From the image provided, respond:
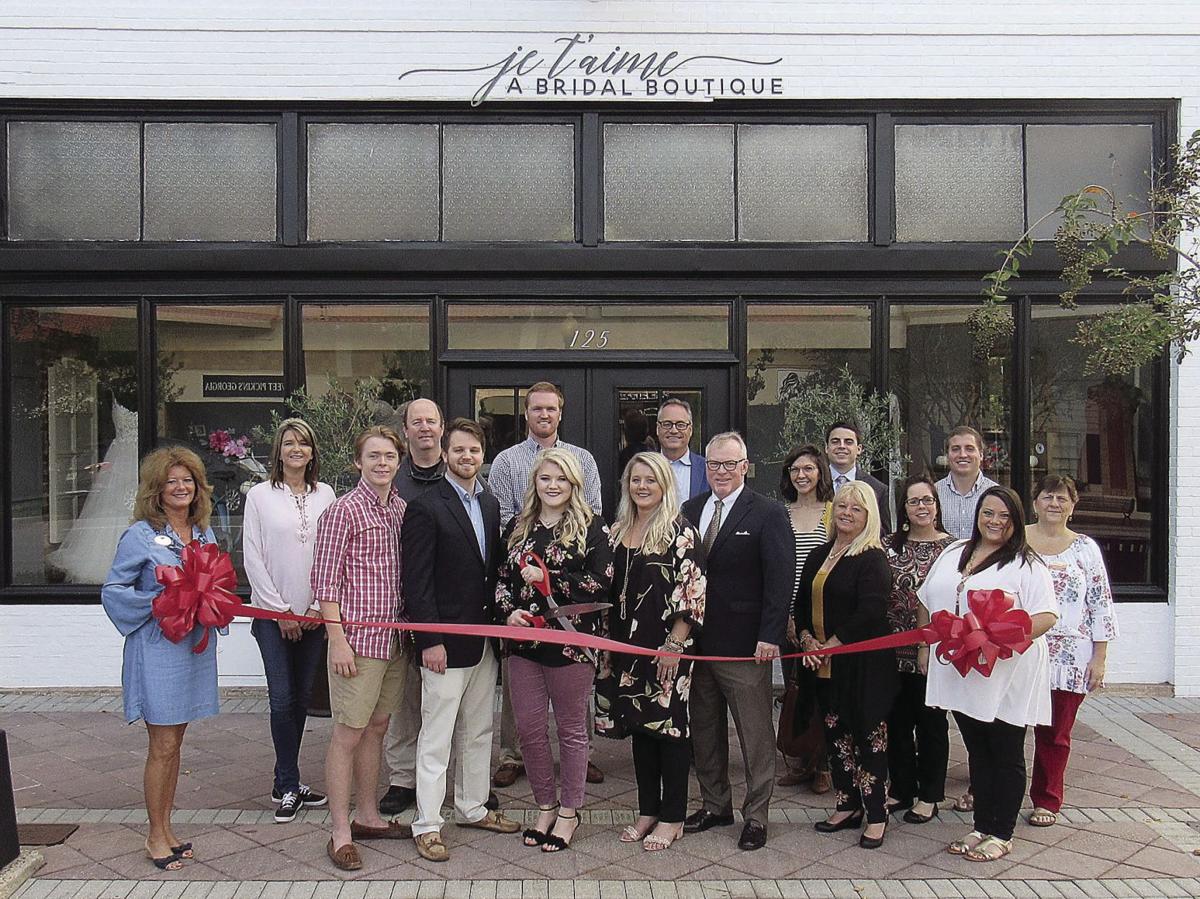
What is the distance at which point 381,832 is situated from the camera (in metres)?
5.24

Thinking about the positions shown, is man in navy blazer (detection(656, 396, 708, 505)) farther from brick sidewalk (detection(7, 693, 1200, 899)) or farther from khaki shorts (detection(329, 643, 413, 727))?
khaki shorts (detection(329, 643, 413, 727))

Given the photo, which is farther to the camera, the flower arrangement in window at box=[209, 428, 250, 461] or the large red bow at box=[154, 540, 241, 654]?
the flower arrangement in window at box=[209, 428, 250, 461]

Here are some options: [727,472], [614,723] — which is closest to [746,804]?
[614,723]

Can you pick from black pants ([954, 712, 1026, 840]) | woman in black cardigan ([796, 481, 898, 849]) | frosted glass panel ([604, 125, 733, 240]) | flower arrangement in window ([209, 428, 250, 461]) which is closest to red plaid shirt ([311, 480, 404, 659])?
woman in black cardigan ([796, 481, 898, 849])

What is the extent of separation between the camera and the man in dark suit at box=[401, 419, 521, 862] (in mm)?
5004

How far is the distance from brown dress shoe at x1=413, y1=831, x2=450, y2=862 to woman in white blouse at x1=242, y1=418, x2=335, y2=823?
2.89 ft

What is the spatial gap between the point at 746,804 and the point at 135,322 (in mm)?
5725

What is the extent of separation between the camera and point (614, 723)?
201 inches

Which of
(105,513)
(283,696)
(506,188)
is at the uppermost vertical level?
(506,188)

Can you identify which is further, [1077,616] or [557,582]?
[1077,616]

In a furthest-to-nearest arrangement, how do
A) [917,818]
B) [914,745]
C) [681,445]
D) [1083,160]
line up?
1. [1083,160]
2. [681,445]
3. [914,745]
4. [917,818]

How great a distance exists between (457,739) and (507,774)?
867mm

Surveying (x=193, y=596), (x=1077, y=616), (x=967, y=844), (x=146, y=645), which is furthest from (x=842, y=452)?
(x=146, y=645)

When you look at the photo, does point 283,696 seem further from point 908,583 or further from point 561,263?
point 561,263
